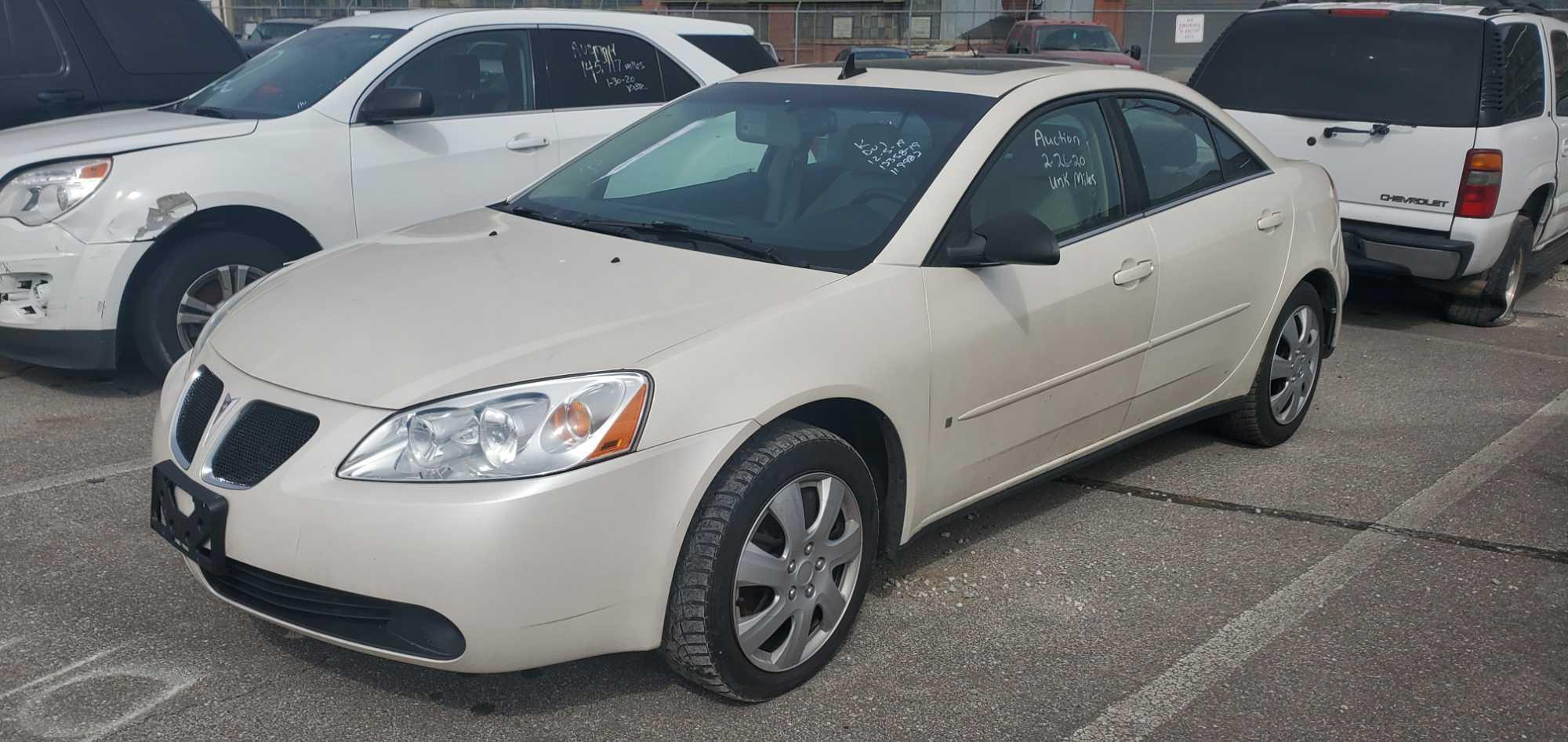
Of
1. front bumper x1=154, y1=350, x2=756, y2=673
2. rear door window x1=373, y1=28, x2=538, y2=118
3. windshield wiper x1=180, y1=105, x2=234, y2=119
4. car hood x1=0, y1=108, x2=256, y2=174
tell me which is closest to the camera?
front bumper x1=154, y1=350, x2=756, y2=673

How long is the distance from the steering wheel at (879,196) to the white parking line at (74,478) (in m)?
2.62

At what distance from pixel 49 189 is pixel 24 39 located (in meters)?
2.04

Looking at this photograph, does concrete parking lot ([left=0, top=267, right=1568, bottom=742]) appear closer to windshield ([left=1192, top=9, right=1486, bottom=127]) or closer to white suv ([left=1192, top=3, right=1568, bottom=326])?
white suv ([left=1192, top=3, right=1568, bottom=326])

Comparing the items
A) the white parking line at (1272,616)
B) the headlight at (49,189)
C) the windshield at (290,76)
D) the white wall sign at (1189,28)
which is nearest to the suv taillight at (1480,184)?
the white parking line at (1272,616)

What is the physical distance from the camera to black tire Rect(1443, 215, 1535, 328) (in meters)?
7.64

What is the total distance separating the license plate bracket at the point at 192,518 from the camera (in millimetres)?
3064

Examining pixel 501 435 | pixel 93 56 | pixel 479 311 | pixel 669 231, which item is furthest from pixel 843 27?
pixel 501 435

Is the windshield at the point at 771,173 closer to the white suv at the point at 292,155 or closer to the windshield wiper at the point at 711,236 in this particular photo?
the windshield wiper at the point at 711,236

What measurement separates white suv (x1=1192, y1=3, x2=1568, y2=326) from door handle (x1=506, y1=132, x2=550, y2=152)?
4063mm

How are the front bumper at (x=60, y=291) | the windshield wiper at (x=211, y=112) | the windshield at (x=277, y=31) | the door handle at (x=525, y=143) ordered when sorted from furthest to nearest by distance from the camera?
1. the windshield at (x=277, y=31)
2. the door handle at (x=525, y=143)
3. the windshield wiper at (x=211, y=112)
4. the front bumper at (x=60, y=291)

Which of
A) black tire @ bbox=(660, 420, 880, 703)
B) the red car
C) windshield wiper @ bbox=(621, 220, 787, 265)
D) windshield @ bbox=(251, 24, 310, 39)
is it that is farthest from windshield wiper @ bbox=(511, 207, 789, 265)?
the red car

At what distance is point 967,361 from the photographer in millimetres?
3738

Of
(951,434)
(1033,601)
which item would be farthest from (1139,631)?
(951,434)

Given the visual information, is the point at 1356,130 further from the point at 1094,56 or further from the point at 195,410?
the point at 1094,56
